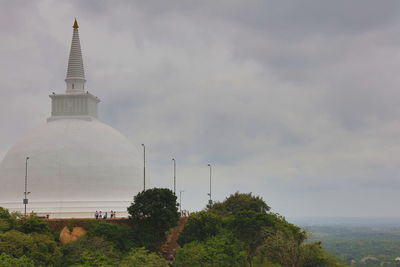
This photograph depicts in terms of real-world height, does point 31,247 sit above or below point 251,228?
below

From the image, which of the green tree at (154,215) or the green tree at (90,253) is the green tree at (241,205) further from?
the green tree at (90,253)

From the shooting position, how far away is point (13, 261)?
4509cm

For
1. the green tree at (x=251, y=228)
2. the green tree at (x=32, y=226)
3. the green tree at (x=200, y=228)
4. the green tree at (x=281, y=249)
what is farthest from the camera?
the green tree at (x=251, y=228)

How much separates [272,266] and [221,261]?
25.4ft

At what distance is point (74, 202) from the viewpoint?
72.4 meters

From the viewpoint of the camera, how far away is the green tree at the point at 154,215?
205ft

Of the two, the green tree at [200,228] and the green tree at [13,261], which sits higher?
the green tree at [200,228]

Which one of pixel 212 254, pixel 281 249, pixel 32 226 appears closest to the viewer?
pixel 32 226

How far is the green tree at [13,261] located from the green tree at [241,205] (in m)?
41.0

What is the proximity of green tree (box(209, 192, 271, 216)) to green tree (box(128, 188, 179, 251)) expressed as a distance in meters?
22.0

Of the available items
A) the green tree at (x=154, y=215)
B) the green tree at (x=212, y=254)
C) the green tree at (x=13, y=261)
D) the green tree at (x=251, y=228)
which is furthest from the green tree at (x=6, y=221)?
the green tree at (x=251, y=228)

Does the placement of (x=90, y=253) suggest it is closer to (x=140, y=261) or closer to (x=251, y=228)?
(x=140, y=261)

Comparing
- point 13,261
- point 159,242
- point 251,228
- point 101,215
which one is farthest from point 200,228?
point 13,261

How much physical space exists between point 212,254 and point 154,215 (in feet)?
26.1
